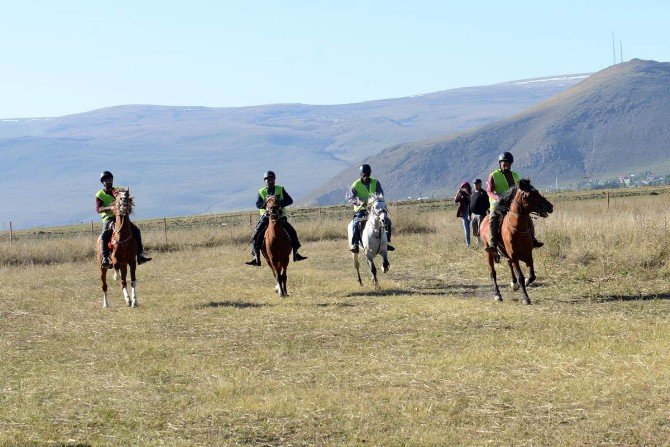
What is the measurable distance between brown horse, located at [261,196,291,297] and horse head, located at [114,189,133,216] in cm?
273

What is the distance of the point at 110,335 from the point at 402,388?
22.0 feet

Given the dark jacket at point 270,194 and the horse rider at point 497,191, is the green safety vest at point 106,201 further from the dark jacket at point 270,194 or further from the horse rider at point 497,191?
the horse rider at point 497,191

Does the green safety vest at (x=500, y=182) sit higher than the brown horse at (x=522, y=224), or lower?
higher

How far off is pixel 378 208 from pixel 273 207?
216 centimetres

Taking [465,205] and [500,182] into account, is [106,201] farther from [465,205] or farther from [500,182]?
[465,205]

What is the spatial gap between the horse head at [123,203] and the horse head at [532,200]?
7587mm

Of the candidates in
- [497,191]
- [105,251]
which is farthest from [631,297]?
[105,251]

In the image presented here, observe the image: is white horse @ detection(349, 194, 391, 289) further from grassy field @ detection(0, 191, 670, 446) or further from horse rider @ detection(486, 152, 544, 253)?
horse rider @ detection(486, 152, 544, 253)

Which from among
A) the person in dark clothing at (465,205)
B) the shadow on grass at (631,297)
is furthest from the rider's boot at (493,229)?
the person in dark clothing at (465,205)

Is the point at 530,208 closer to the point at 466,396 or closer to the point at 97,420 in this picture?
the point at 466,396

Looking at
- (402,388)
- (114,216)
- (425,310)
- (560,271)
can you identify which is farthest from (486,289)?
(402,388)

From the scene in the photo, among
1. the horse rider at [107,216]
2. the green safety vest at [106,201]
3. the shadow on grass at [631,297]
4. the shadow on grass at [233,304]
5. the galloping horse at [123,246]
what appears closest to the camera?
the shadow on grass at [631,297]

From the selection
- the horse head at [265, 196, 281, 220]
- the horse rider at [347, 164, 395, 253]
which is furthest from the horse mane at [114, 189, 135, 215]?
the horse rider at [347, 164, 395, 253]

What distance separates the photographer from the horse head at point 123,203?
1955 centimetres
